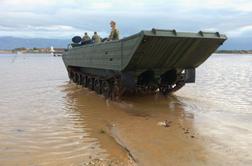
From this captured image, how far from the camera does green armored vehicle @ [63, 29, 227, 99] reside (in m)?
10.2

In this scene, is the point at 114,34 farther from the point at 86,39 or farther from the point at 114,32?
the point at 86,39

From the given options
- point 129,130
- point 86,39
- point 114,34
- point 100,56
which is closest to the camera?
point 129,130

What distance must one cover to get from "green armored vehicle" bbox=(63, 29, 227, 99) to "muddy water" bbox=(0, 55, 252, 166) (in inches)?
22.3

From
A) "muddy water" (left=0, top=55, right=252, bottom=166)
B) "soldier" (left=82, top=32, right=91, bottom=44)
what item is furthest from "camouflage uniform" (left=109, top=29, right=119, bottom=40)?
"soldier" (left=82, top=32, right=91, bottom=44)

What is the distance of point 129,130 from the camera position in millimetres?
8406

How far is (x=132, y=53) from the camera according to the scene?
10.3 metres

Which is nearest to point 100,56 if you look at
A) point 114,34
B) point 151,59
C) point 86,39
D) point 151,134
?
point 114,34

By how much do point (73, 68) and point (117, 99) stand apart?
28.2 feet

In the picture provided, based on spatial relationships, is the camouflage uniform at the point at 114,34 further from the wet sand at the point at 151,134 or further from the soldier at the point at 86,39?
the soldier at the point at 86,39

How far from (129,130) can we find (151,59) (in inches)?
122

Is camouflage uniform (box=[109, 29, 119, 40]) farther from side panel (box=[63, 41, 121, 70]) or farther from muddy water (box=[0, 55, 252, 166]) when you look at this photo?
muddy water (box=[0, 55, 252, 166])

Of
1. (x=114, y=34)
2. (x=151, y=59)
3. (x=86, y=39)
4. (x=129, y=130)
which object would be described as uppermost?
(x=114, y=34)

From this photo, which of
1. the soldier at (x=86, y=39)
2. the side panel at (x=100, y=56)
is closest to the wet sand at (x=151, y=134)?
the side panel at (x=100, y=56)

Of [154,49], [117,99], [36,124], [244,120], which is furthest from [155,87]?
[36,124]
